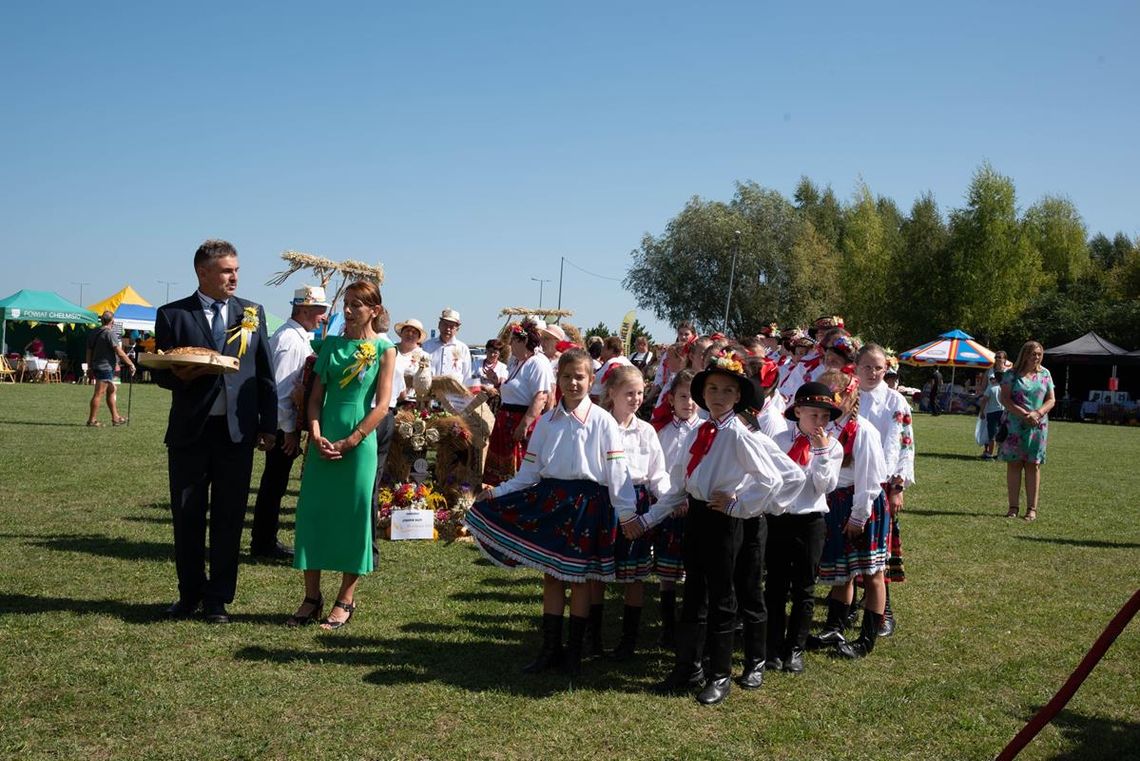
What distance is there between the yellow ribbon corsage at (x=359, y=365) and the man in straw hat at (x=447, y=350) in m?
4.84

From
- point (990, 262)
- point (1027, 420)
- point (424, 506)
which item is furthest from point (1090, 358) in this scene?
point (424, 506)

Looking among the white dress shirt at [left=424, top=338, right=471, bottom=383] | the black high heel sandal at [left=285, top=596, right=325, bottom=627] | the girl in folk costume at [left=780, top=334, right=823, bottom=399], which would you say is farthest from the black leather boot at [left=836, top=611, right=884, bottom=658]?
the white dress shirt at [left=424, top=338, right=471, bottom=383]

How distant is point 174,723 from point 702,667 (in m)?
2.55

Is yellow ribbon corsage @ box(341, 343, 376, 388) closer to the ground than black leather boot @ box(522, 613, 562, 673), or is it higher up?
higher up

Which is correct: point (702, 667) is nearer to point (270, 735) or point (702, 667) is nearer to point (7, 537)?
point (270, 735)

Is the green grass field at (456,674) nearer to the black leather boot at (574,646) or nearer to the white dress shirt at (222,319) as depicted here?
the black leather boot at (574,646)

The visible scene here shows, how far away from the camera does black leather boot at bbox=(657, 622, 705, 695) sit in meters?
4.93

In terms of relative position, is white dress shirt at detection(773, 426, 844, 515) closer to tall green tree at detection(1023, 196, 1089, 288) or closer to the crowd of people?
the crowd of people

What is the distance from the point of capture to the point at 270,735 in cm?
408

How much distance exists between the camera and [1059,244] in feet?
177

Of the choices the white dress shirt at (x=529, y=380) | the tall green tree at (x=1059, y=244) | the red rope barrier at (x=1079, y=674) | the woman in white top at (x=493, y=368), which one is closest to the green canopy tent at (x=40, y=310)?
the woman in white top at (x=493, y=368)

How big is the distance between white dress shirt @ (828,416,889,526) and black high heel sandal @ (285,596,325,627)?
3060mm

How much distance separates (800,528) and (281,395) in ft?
13.6

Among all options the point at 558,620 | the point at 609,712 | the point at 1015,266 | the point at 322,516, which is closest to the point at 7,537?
the point at 322,516
